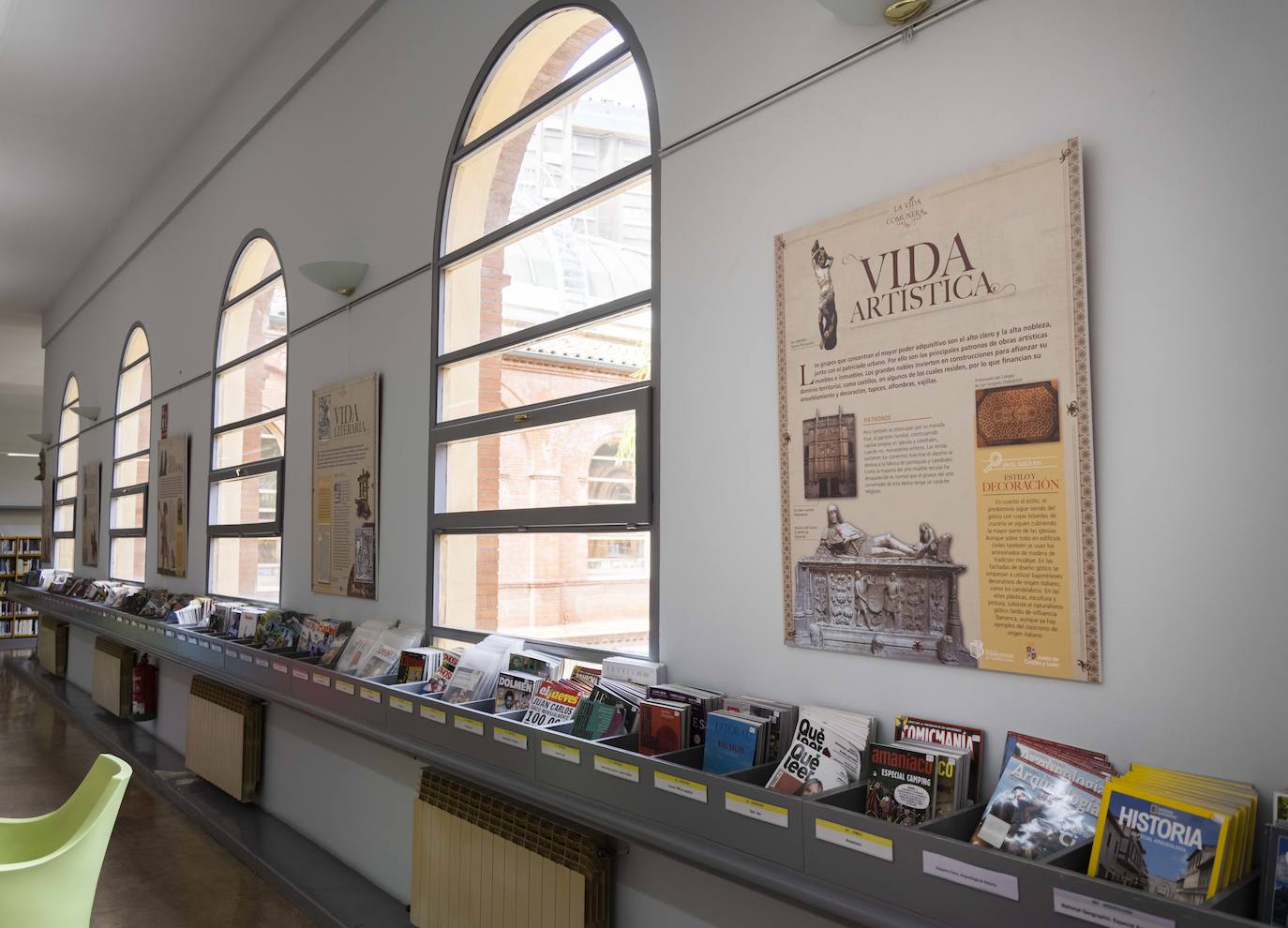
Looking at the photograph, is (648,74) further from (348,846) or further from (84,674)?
(84,674)

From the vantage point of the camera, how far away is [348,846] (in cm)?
441

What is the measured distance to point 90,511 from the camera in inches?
400

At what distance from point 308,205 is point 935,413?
14.8 feet

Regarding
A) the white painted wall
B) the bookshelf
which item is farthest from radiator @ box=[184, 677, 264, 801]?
the bookshelf

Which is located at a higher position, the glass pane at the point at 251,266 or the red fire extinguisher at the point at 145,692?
the glass pane at the point at 251,266

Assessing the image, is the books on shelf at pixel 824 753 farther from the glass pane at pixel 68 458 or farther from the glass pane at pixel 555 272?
the glass pane at pixel 68 458

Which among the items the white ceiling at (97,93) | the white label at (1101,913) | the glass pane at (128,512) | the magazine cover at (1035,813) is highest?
the white ceiling at (97,93)

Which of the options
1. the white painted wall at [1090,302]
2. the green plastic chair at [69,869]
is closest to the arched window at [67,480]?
the white painted wall at [1090,302]

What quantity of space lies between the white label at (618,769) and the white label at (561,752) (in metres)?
0.10

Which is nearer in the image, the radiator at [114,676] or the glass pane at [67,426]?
the radiator at [114,676]

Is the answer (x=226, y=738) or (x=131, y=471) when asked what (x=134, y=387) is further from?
(x=226, y=738)

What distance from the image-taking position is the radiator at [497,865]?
2.79 metres

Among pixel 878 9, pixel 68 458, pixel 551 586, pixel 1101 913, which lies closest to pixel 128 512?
pixel 68 458

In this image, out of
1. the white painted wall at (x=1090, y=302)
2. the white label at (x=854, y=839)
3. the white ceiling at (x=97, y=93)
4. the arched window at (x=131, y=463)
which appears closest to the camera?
the white painted wall at (x=1090, y=302)
